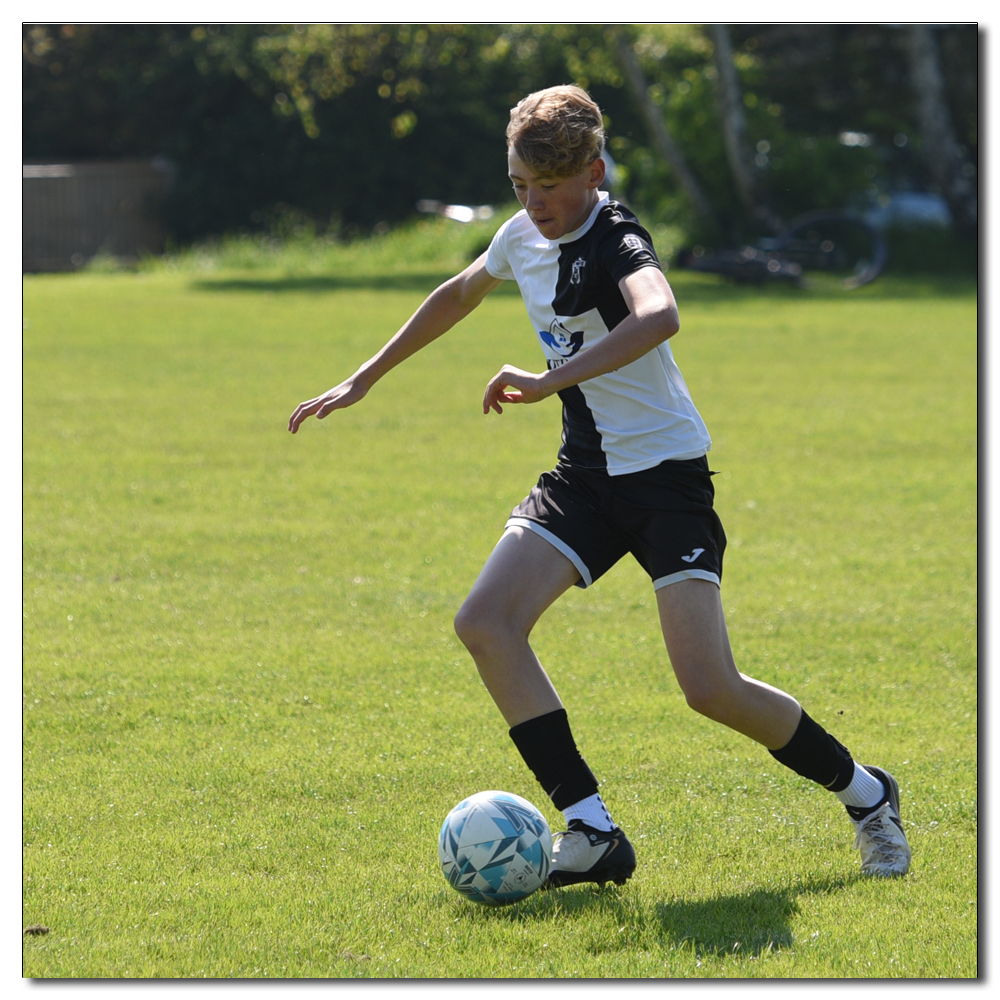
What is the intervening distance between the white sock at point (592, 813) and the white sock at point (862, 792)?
687mm

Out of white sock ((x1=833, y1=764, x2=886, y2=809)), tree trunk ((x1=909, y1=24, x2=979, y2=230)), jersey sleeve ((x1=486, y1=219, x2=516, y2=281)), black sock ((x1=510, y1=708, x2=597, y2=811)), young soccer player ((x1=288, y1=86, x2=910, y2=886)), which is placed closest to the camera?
young soccer player ((x1=288, y1=86, x2=910, y2=886))

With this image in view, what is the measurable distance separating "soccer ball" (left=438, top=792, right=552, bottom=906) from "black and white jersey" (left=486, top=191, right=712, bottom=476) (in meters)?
0.96

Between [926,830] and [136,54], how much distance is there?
3259cm

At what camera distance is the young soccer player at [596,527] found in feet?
11.6

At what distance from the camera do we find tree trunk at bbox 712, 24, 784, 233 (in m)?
22.2

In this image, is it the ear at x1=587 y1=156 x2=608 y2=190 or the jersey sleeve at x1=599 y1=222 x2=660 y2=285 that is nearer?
the jersey sleeve at x1=599 y1=222 x2=660 y2=285

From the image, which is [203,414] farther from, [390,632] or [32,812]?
[32,812]

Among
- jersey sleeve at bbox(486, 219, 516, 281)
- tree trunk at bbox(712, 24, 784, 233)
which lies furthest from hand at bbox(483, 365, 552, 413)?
tree trunk at bbox(712, 24, 784, 233)

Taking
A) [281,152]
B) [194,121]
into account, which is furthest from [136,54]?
[281,152]

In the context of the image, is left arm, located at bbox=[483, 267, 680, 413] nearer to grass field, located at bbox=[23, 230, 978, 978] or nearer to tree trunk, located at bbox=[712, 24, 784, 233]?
grass field, located at bbox=[23, 230, 978, 978]

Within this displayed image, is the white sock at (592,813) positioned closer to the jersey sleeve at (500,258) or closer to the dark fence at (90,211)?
the jersey sleeve at (500,258)

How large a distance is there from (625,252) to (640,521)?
2.36ft

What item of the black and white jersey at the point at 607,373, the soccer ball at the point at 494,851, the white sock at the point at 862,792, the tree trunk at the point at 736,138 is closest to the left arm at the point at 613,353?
the black and white jersey at the point at 607,373

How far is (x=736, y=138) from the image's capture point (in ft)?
77.0
